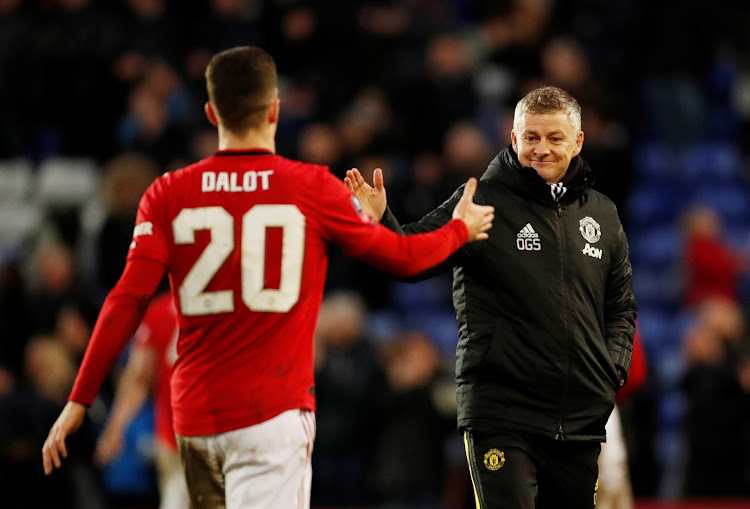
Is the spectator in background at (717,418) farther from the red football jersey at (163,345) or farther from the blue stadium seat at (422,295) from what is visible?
the red football jersey at (163,345)

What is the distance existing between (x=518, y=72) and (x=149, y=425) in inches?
231

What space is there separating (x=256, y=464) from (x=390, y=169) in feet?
28.2

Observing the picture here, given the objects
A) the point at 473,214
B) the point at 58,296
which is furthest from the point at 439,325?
the point at 473,214

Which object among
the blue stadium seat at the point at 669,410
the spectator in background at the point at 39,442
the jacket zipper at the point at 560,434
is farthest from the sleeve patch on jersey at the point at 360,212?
the blue stadium seat at the point at 669,410

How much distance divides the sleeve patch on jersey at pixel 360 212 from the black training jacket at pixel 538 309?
44cm

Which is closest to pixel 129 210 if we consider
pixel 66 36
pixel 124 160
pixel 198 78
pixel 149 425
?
pixel 124 160

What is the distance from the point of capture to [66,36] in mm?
15492

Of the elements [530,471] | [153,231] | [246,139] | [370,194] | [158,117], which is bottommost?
[530,471]

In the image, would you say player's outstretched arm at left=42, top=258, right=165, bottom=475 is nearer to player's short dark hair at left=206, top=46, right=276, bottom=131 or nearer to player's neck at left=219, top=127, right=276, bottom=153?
player's neck at left=219, top=127, right=276, bottom=153

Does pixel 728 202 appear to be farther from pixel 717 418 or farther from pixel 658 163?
pixel 717 418

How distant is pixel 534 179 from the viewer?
588 cm

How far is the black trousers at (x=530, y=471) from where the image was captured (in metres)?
5.63

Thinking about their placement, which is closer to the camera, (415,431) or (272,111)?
(272,111)

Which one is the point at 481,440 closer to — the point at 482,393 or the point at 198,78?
the point at 482,393
